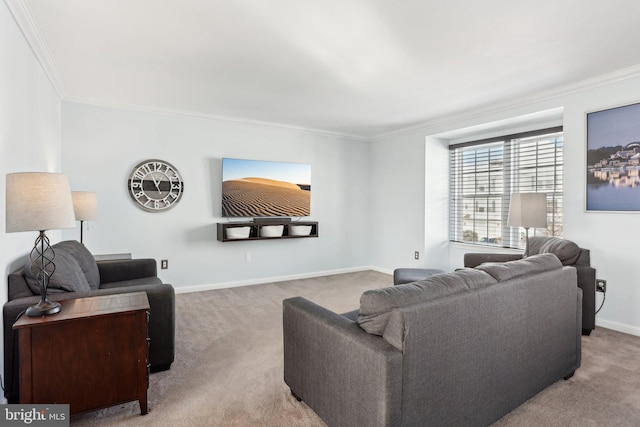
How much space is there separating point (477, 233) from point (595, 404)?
3.16 metres

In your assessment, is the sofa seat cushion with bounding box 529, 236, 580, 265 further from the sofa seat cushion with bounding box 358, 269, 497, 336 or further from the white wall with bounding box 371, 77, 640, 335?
the sofa seat cushion with bounding box 358, 269, 497, 336

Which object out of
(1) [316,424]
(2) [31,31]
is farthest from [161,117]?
(1) [316,424]

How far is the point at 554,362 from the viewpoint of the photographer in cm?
212

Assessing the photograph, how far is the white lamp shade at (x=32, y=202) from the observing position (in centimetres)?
168

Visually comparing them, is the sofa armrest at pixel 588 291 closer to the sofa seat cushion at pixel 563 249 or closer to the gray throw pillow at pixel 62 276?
the sofa seat cushion at pixel 563 249

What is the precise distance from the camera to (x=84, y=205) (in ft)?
10.9

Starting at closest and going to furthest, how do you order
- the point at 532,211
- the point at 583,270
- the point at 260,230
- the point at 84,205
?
the point at 583,270 < the point at 84,205 < the point at 532,211 < the point at 260,230

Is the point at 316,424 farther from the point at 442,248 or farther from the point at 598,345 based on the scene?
the point at 442,248

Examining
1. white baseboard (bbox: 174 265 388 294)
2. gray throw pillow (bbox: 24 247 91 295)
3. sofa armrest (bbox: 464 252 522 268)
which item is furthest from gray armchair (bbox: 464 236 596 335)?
gray throw pillow (bbox: 24 247 91 295)

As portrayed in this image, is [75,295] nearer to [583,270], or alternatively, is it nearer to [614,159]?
[583,270]

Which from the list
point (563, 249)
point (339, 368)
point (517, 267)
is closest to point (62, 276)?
point (339, 368)

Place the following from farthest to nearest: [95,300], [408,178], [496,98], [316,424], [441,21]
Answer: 1. [408,178]
2. [496,98]
3. [441,21]
4. [95,300]
5. [316,424]

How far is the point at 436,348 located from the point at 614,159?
9.74 feet

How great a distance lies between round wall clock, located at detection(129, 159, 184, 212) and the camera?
4191 mm
